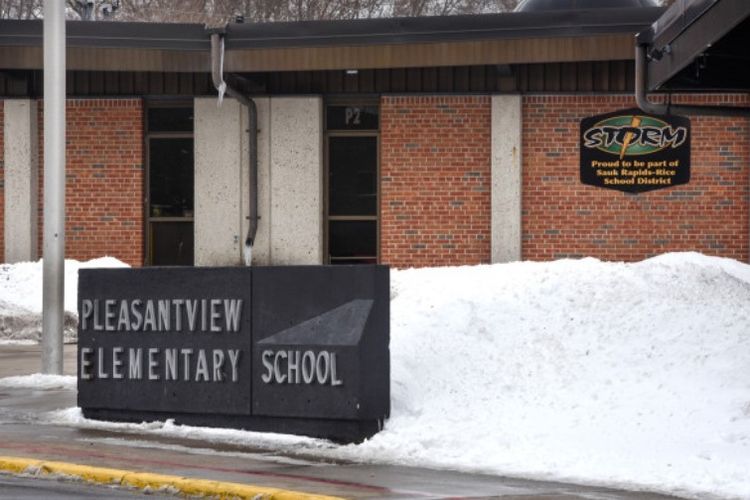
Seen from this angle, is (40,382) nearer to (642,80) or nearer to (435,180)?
(642,80)

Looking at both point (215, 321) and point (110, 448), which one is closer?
point (110, 448)

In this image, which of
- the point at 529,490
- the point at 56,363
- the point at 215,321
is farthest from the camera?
the point at 56,363

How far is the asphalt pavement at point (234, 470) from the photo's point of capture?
28.8 ft

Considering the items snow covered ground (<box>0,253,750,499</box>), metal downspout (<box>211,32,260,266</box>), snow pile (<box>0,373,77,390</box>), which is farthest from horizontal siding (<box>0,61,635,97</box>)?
snow pile (<box>0,373,77,390</box>)

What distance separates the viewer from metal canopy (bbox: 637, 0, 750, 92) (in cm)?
1223

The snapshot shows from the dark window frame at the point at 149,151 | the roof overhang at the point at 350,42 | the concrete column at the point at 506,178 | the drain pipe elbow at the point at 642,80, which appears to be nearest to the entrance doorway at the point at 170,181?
the dark window frame at the point at 149,151

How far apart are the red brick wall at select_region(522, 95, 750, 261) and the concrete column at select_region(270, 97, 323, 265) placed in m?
3.43

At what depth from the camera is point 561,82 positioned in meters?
22.0

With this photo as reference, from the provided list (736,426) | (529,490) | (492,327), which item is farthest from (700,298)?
(529,490)

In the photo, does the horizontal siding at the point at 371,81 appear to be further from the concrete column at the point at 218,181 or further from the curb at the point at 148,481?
the curb at the point at 148,481

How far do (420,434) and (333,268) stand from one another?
1522 millimetres

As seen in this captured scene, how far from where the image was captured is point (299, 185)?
22.7 metres

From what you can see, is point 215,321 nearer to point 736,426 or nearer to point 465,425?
point 465,425

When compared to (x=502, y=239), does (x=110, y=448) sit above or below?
below
